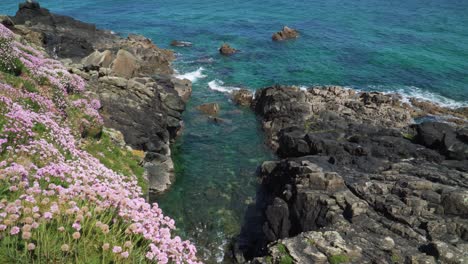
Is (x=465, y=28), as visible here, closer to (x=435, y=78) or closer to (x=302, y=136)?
(x=435, y=78)

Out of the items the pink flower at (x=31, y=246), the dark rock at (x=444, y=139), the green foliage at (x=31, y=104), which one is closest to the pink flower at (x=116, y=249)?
the pink flower at (x=31, y=246)

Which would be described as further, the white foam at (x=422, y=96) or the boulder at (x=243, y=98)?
the white foam at (x=422, y=96)

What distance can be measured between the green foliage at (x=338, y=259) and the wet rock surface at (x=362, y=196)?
5 centimetres

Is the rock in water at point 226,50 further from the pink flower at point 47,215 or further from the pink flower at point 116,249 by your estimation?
the pink flower at point 116,249

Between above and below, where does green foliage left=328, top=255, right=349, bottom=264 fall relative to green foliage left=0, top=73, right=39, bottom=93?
below

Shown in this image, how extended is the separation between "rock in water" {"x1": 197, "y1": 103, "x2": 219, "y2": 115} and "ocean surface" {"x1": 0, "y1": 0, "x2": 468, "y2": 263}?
1.36 m

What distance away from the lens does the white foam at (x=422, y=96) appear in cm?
5130

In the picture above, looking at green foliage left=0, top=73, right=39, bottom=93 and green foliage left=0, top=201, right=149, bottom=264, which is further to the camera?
green foliage left=0, top=73, right=39, bottom=93

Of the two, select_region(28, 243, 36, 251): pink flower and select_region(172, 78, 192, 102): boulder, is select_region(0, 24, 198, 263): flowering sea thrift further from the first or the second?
select_region(172, 78, 192, 102): boulder

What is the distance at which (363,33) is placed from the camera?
85000mm

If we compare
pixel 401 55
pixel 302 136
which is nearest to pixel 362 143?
pixel 302 136

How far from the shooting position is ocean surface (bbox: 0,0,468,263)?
31031 mm

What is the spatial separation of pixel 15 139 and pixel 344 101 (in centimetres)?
4125

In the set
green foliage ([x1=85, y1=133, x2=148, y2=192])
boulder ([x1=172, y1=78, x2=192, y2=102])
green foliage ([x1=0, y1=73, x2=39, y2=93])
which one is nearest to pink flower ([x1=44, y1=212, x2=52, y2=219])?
green foliage ([x1=85, y1=133, x2=148, y2=192])
